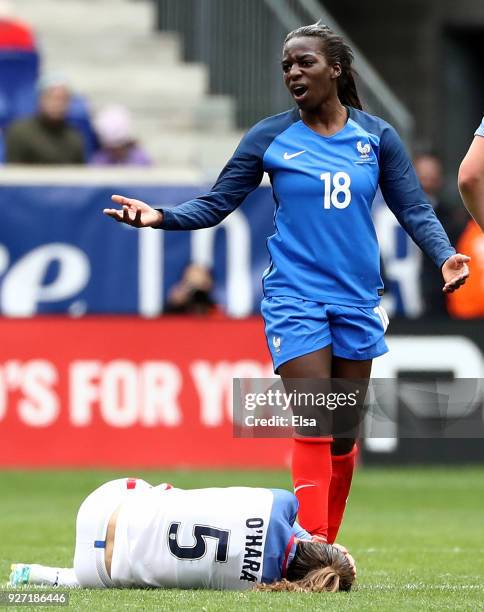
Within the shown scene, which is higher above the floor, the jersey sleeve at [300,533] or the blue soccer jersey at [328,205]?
the blue soccer jersey at [328,205]

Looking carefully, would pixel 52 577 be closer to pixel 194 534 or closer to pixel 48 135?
pixel 194 534

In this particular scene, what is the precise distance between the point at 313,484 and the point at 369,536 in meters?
2.98

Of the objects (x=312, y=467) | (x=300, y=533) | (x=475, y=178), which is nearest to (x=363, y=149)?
(x=475, y=178)

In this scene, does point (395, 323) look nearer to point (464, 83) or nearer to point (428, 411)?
point (428, 411)

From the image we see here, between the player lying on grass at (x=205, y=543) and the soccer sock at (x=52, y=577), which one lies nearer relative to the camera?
the player lying on grass at (x=205, y=543)

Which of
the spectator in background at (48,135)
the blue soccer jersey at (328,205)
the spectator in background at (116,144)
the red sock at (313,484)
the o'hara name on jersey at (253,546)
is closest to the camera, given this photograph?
the o'hara name on jersey at (253,546)

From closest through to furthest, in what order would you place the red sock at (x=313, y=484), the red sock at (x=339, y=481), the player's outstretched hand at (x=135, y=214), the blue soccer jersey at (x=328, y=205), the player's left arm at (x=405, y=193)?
the player's outstretched hand at (x=135, y=214), the red sock at (x=313, y=484), the blue soccer jersey at (x=328, y=205), the player's left arm at (x=405, y=193), the red sock at (x=339, y=481)

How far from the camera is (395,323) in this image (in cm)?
1339

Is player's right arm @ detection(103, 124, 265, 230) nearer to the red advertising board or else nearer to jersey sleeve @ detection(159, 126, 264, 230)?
jersey sleeve @ detection(159, 126, 264, 230)

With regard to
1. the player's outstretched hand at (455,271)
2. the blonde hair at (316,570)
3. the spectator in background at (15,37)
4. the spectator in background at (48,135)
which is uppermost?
the spectator in background at (15,37)

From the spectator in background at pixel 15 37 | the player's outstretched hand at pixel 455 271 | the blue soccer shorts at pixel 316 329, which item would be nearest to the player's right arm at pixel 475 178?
the player's outstretched hand at pixel 455 271

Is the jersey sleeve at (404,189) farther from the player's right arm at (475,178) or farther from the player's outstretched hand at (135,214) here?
the player's outstretched hand at (135,214)

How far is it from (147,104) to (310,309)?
12116 mm

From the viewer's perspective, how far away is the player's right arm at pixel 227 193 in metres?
7.15
